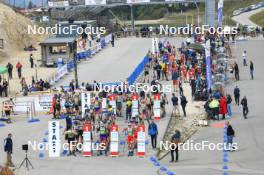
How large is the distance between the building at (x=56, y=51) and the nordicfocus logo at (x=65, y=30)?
5819 millimetres

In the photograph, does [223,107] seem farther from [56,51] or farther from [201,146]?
[56,51]

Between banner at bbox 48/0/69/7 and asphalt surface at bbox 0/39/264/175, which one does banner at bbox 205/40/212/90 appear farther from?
banner at bbox 48/0/69/7

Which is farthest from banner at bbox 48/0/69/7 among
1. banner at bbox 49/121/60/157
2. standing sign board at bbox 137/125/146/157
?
standing sign board at bbox 137/125/146/157

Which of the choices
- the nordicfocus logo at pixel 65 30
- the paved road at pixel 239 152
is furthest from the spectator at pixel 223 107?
the nordicfocus logo at pixel 65 30

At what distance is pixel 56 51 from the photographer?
2074 inches

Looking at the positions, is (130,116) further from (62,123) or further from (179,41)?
(179,41)

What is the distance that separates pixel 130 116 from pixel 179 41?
29785 millimetres

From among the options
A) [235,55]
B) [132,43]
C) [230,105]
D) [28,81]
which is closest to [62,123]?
[230,105]

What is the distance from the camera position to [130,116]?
33.0 meters

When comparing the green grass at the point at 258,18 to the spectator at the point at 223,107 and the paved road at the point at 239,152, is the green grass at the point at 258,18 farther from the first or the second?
the spectator at the point at 223,107

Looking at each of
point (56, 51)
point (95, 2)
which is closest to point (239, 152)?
point (56, 51)

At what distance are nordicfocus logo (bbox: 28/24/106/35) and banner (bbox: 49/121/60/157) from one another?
3189 centimetres

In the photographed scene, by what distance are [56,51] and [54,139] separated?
86.6ft

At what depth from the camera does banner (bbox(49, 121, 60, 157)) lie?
87.6 ft
